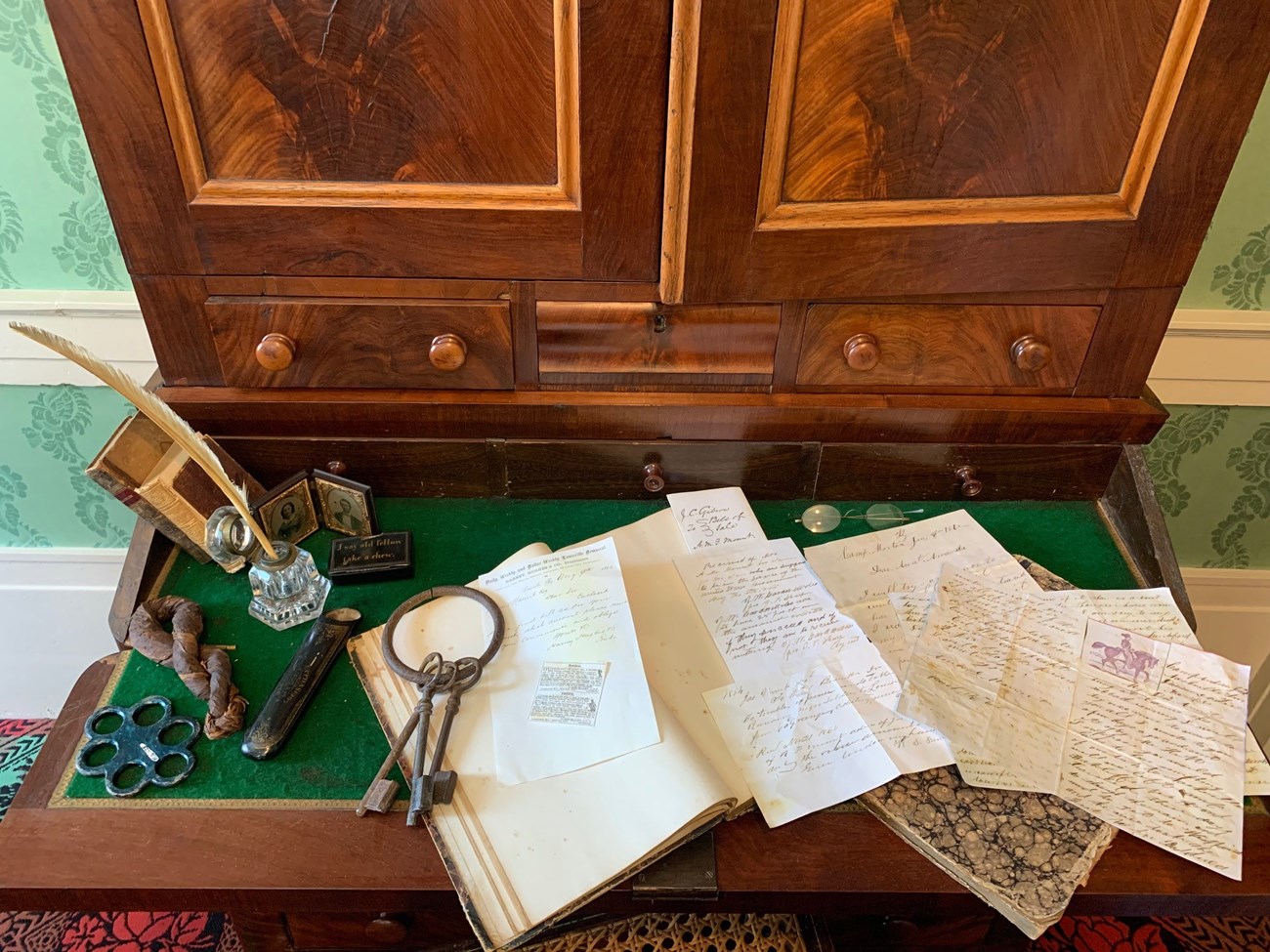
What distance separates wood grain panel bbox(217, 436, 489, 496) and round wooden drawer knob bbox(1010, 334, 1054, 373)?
0.62 m

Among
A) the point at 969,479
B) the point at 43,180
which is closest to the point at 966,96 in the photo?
the point at 969,479

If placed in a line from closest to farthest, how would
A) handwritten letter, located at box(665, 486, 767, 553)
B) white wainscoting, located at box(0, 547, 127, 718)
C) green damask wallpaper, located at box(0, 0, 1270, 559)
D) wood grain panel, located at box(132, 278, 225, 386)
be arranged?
wood grain panel, located at box(132, 278, 225, 386)
handwritten letter, located at box(665, 486, 767, 553)
green damask wallpaper, located at box(0, 0, 1270, 559)
white wainscoting, located at box(0, 547, 127, 718)

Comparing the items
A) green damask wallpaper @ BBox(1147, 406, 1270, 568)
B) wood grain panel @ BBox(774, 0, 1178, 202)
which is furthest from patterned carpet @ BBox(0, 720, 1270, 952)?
wood grain panel @ BBox(774, 0, 1178, 202)

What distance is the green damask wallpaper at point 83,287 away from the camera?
1266mm

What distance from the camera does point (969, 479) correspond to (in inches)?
46.5

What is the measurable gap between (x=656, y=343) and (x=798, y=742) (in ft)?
1.49

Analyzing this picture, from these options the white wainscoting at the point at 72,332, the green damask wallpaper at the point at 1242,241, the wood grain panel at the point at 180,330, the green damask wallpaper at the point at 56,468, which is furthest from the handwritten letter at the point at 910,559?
the green damask wallpaper at the point at 56,468

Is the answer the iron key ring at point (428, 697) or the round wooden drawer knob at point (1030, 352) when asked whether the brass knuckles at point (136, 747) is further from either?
the round wooden drawer knob at point (1030, 352)

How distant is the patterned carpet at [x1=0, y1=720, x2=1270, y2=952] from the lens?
4.98ft

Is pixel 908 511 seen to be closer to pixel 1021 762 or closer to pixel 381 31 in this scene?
pixel 1021 762

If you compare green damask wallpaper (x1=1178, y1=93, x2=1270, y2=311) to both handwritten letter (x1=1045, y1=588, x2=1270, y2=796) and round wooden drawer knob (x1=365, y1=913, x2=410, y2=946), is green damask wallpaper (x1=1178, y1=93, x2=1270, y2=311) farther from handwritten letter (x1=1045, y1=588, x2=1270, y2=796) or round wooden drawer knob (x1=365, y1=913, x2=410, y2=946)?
round wooden drawer knob (x1=365, y1=913, x2=410, y2=946)

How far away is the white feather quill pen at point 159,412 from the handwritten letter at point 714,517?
46 cm

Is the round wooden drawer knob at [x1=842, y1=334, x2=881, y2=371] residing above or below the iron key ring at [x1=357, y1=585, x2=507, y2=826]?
above

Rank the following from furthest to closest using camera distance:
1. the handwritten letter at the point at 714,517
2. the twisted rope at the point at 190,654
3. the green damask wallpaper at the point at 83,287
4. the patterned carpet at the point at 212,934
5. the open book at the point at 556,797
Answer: the patterned carpet at the point at 212,934 → the green damask wallpaper at the point at 83,287 → the handwritten letter at the point at 714,517 → the twisted rope at the point at 190,654 → the open book at the point at 556,797
